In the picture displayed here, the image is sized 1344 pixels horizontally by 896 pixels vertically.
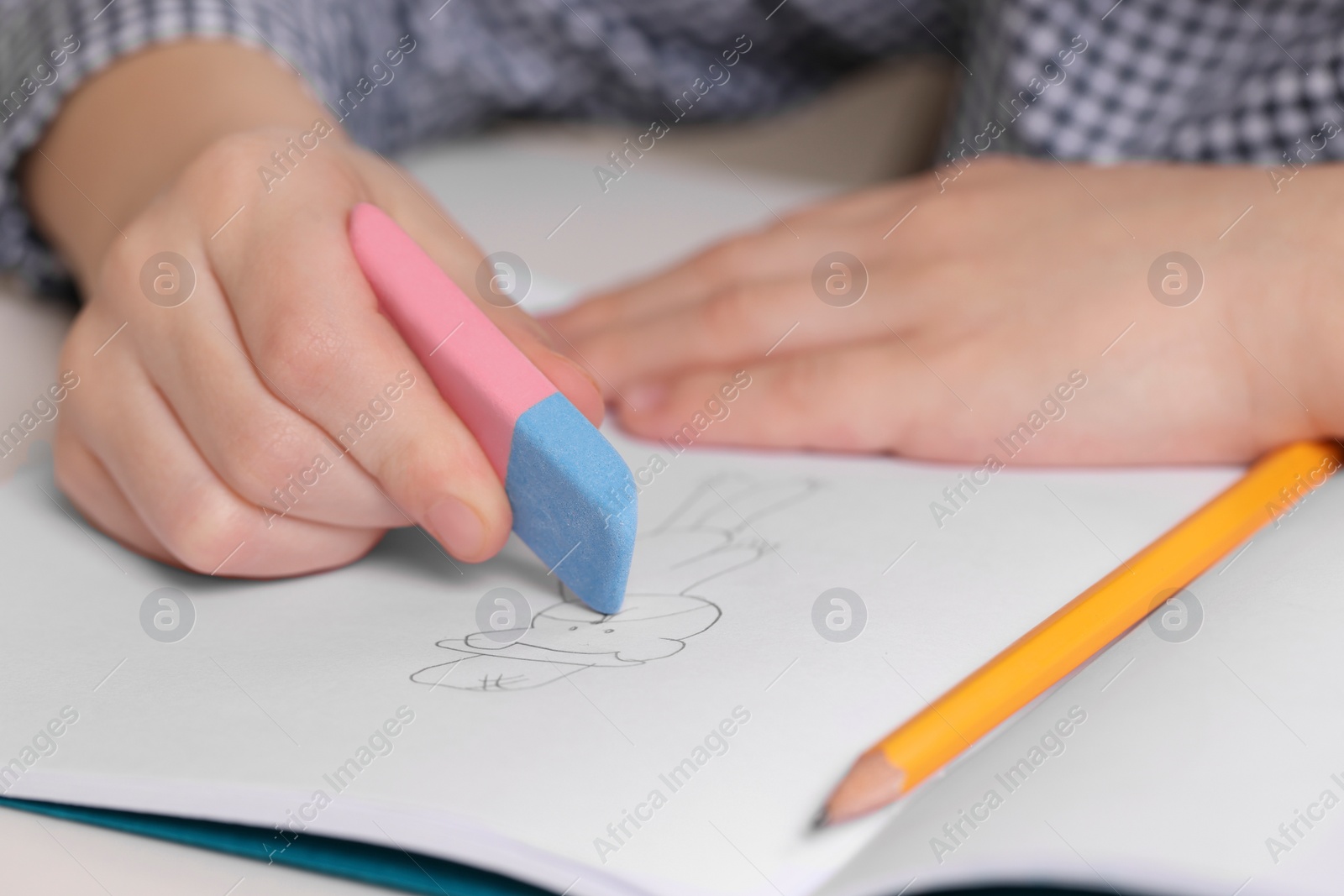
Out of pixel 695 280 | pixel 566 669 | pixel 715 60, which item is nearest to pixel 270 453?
pixel 566 669

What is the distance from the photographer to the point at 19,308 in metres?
0.50

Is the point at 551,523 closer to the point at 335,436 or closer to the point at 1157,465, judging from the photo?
the point at 335,436

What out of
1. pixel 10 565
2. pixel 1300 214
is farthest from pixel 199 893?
pixel 1300 214

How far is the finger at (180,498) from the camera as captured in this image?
0.32 metres

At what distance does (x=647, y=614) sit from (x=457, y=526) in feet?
0.19

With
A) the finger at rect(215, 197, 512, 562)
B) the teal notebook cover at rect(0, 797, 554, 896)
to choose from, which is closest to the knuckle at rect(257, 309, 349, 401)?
the finger at rect(215, 197, 512, 562)

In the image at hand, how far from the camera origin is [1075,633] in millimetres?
278

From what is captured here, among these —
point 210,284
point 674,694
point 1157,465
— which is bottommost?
point 1157,465

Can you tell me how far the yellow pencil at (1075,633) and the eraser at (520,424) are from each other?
90 millimetres

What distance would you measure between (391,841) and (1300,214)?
36cm

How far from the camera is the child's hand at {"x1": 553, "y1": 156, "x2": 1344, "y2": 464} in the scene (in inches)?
14.6

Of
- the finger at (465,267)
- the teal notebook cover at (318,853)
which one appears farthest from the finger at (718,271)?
the teal notebook cover at (318,853)

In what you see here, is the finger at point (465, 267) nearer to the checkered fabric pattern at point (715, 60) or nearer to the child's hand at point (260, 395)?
the child's hand at point (260, 395)

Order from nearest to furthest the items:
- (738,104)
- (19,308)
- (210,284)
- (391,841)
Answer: (391,841), (210,284), (19,308), (738,104)
